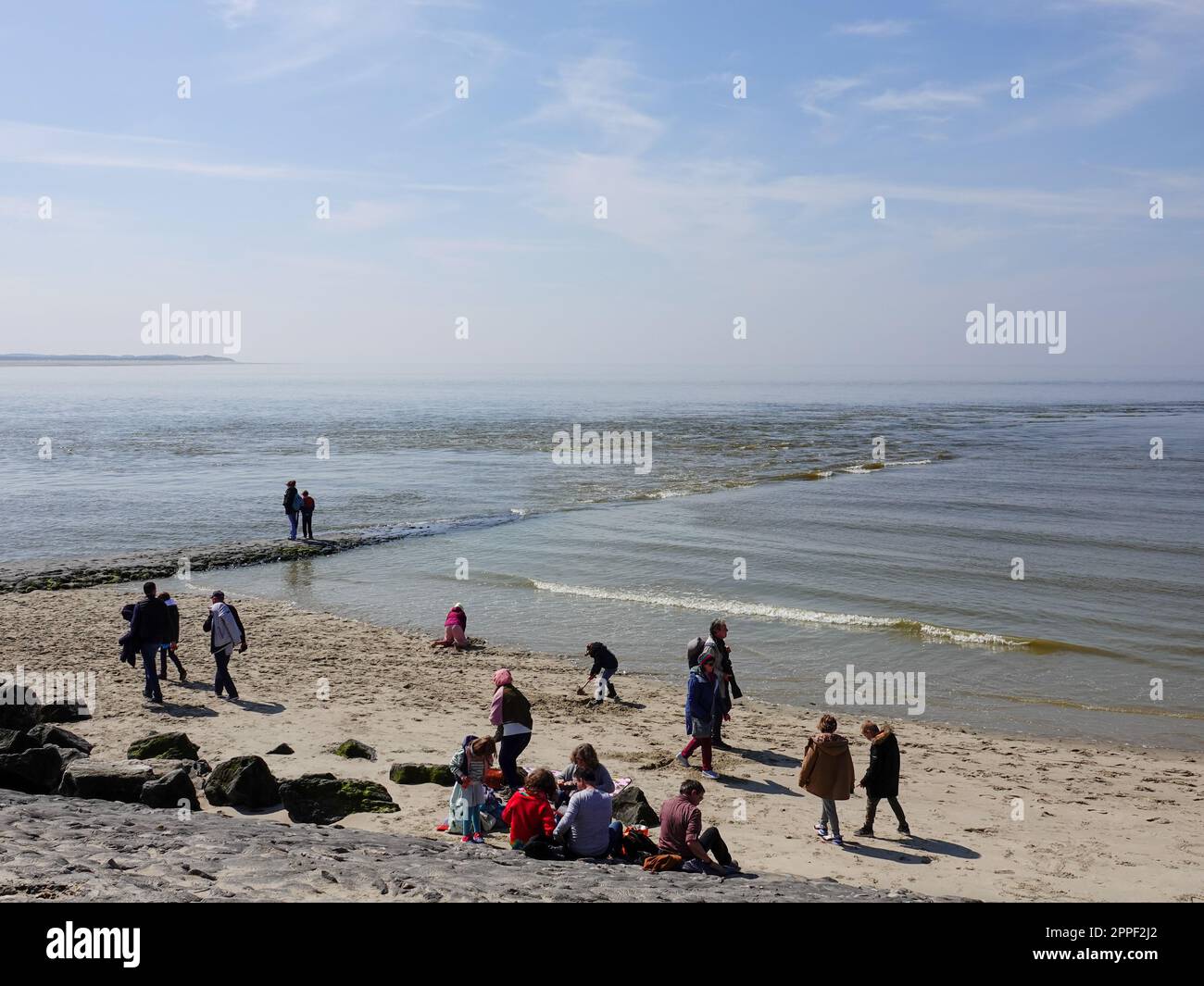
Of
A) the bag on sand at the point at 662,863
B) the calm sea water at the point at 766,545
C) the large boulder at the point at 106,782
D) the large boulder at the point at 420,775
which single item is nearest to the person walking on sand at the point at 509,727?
the large boulder at the point at 420,775

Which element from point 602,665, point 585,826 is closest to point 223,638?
point 602,665

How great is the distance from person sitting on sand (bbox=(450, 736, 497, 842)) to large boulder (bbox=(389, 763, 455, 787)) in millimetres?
1397

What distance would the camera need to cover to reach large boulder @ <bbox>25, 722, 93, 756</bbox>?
36.0 ft

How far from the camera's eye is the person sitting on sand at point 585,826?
8.70 meters

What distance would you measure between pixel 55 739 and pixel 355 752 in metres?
3.49

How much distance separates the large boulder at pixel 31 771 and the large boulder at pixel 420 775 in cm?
353

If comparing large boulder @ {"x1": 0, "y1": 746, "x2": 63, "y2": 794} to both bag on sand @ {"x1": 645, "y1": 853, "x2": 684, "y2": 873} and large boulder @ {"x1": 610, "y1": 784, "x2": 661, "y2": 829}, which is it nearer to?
large boulder @ {"x1": 610, "y1": 784, "x2": 661, "y2": 829}

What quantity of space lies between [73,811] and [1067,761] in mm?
12324

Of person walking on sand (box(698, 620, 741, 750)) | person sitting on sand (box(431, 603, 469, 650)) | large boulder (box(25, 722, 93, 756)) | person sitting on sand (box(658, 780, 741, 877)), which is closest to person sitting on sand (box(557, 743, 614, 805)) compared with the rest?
person sitting on sand (box(658, 780, 741, 877))

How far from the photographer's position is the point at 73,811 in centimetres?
851

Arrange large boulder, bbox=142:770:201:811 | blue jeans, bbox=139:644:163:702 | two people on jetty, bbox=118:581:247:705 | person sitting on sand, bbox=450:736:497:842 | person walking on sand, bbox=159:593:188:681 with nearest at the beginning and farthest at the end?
large boulder, bbox=142:770:201:811 → person sitting on sand, bbox=450:736:497:842 → blue jeans, bbox=139:644:163:702 → two people on jetty, bbox=118:581:247:705 → person walking on sand, bbox=159:593:188:681

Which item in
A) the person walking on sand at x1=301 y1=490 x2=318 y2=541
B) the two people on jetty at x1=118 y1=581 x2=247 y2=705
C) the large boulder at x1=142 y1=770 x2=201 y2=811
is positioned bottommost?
the large boulder at x1=142 y1=770 x2=201 y2=811
